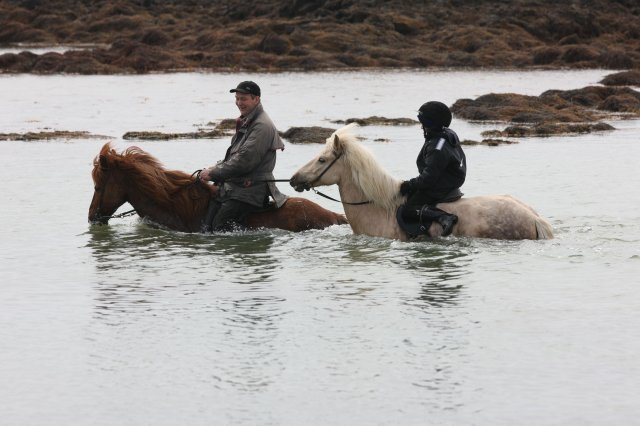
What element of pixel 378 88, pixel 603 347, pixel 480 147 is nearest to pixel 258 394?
pixel 603 347

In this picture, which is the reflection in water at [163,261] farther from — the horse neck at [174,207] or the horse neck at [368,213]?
the horse neck at [368,213]

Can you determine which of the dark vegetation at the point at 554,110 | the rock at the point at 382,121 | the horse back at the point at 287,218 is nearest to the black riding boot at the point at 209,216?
the horse back at the point at 287,218

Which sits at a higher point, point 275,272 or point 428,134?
point 428,134

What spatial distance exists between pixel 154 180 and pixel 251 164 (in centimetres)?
119

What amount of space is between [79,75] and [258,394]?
4539cm

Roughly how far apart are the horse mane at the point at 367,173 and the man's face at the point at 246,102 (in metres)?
1.05

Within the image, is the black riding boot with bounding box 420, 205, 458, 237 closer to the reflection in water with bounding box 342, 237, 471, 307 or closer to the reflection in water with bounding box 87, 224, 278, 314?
the reflection in water with bounding box 342, 237, 471, 307

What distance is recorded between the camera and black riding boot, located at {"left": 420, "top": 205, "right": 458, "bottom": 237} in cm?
1177

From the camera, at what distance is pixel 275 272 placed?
1164 centimetres

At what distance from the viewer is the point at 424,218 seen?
11992 mm

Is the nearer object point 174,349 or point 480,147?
point 174,349

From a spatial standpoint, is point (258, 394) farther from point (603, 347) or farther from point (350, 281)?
point (350, 281)

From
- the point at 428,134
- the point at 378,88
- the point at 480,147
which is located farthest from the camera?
the point at 378,88

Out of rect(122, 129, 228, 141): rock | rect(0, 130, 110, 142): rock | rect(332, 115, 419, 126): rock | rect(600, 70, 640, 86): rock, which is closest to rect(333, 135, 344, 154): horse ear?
rect(122, 129, 228, 141): rock
